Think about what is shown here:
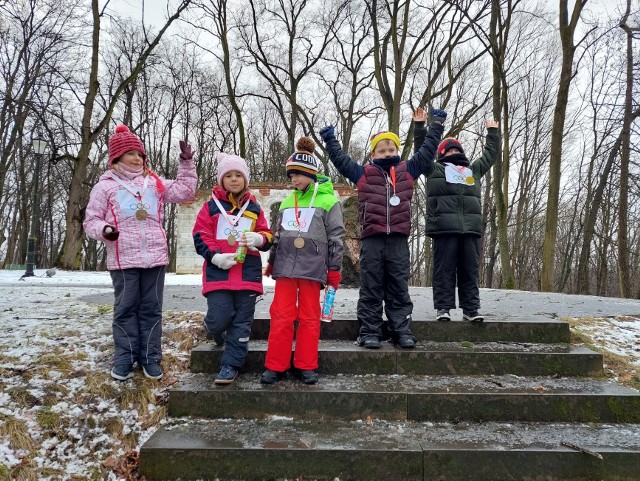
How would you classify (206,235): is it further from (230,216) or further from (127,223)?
(127,223)

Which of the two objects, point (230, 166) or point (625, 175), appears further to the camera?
point (625, 175)

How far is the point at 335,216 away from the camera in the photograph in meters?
3.44

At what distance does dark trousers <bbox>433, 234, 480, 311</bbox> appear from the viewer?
13.2 feet

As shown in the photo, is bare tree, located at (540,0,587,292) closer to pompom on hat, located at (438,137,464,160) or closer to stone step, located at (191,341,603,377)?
pompom on hat, located at (438,137,464,160)

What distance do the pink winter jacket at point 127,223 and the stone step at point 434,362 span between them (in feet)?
2.94

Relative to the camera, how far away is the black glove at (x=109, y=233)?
2996 millimetres

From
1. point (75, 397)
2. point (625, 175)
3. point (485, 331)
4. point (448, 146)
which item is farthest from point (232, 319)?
point (625, 175)

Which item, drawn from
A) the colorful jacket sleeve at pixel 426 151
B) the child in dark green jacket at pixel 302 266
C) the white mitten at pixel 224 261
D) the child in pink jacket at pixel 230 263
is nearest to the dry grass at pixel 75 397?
the child in pink jacket at pixel 230 263

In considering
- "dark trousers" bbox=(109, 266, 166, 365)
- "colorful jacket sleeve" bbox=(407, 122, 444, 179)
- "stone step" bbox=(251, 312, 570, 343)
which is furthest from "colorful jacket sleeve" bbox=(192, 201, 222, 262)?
"colorful jacket sleeve" bbox=(407, 122, 444, 179)

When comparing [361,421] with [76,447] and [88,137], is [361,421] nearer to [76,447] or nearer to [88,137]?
[76,447]

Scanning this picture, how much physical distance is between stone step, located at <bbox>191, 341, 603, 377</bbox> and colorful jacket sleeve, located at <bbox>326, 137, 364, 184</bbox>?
1544 mm

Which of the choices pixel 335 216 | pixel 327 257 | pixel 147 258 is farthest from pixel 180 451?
pixel 335 216

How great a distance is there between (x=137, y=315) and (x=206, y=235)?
83cm

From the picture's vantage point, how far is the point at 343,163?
380 cm
